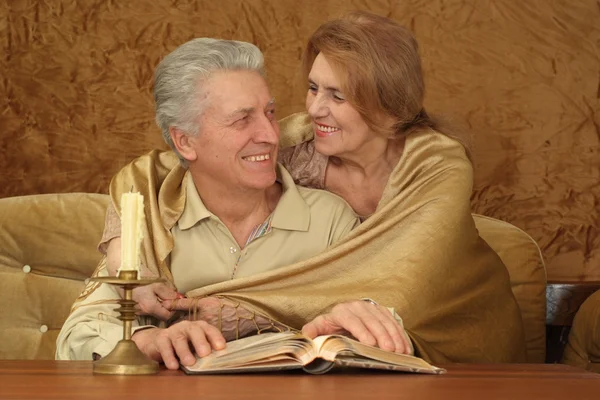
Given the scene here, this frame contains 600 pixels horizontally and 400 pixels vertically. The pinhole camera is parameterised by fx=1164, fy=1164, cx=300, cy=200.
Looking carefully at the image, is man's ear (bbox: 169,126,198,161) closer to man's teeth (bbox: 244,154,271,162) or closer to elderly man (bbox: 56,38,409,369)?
elderly man (bbox: 56,38,409,369)

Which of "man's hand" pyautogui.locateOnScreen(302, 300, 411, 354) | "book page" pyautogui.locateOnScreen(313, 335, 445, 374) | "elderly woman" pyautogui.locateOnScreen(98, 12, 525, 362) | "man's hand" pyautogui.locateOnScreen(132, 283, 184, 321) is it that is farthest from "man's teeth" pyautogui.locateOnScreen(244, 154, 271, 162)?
"book page" pyautogui.locateOnScreen(313, 335, 445, 374)

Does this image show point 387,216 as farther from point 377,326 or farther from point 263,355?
point 263,355

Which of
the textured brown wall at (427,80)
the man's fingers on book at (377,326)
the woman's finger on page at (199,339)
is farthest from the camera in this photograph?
the textured brown wall at (427,80)

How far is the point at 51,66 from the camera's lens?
157 inches

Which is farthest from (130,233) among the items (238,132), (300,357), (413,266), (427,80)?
(427,80)

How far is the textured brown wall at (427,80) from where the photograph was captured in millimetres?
3842

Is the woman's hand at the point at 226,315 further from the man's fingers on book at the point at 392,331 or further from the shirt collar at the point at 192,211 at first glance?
the man's fingers on book at the point at 392,331

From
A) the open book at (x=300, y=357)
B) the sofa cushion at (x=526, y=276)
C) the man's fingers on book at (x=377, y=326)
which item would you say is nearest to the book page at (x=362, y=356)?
the open book at (x=300, y=357)

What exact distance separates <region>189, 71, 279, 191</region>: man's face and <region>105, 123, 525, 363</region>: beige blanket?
170 mm

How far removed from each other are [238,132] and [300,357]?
3.03 ft

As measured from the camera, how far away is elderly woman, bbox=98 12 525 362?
2.70 meters

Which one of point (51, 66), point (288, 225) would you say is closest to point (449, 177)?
point (288, 225)

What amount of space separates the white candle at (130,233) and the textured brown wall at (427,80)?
191 centimetres

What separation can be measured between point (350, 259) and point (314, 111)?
1.47 ft
